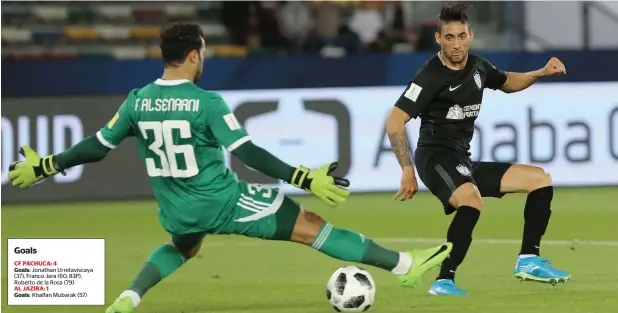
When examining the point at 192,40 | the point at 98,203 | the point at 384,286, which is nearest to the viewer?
the point at 192,40

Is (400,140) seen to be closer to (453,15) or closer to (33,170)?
(453,15)

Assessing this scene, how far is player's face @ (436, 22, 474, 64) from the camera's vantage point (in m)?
7.73

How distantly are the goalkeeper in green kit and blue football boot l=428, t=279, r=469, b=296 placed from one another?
0.61 m

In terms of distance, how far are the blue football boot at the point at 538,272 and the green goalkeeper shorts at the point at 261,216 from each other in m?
1.72

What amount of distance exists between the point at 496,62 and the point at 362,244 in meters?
8.36

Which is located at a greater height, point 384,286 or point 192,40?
point 192,40

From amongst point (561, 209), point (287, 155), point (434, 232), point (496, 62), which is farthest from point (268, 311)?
point (496, 62)

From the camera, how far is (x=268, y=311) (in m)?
7.23

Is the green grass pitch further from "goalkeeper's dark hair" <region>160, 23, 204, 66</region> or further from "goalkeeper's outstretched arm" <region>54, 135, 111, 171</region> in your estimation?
"goalkeeper's dark hair" <region>160, 23, 204, 66</region>

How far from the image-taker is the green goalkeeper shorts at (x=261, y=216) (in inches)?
269

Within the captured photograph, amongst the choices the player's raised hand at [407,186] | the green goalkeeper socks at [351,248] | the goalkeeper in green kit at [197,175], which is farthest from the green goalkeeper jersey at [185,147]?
the player's raised hand at [407,186]

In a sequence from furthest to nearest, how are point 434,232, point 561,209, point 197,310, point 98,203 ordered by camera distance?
point 98,203
point 561,209
point 434,232
point 197,310

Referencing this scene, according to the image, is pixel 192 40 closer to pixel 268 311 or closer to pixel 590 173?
pixel 268 311

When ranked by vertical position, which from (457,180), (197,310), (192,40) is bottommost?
(197,310)
